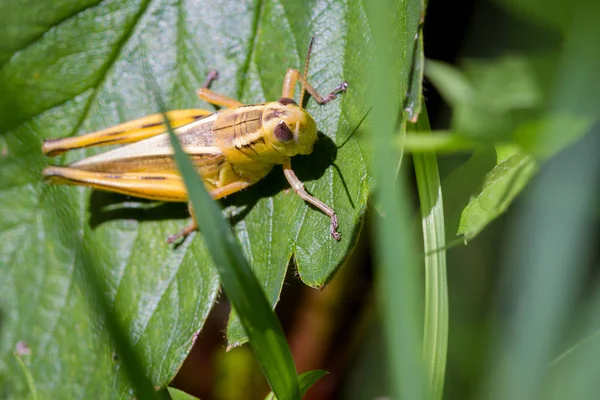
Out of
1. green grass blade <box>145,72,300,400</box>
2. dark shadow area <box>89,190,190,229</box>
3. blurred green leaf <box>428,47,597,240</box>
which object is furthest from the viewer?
dark shadow area <box>89,190,190,229</box>

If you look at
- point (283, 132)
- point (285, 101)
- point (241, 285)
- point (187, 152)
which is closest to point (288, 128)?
point (283, 132)

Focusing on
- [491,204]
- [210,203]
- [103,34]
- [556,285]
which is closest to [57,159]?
[103,34]

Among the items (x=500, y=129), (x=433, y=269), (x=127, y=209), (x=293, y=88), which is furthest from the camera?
(x=127, y=209)

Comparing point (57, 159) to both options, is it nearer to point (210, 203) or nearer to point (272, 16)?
point (272, 16)

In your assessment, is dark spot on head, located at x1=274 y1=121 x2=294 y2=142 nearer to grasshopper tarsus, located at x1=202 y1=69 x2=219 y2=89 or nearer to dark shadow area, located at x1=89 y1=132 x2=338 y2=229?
dark shadow area, located at x1=89 y1=132 x2=338 y2=229

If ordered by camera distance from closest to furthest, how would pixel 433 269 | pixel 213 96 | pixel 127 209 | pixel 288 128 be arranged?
pixel 433 269, pixel 288 128, pixel 213 96, pixel 127 209

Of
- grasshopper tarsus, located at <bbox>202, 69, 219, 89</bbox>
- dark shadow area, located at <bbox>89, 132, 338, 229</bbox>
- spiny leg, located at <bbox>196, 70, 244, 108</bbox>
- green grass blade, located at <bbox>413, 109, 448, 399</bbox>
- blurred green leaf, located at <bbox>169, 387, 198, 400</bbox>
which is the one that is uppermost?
grasshopper tarsus, located at <bbox>202, 69, 219, 89</bbox>

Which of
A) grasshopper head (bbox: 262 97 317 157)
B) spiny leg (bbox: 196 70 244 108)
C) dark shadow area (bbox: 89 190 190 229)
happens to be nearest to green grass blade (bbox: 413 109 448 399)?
grasshopper head (bbox: 262 97 317 157)

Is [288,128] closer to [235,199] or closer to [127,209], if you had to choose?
[235,199]
